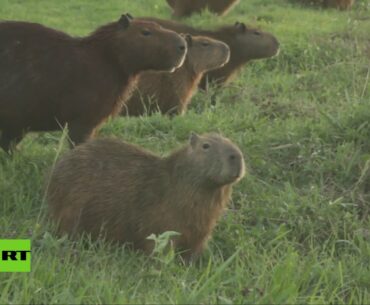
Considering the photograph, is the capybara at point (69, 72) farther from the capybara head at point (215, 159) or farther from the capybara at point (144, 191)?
the capybara head at point (215, 159)

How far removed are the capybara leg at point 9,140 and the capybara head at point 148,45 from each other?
2.57ft

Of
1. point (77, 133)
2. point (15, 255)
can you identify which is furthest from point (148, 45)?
point (15, 255)

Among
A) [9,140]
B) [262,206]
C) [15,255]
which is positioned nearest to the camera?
[15,255]

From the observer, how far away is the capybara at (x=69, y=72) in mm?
4762

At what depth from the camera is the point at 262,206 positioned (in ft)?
14.5

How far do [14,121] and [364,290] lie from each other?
2346mm

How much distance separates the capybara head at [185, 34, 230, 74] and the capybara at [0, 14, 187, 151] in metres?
1.74

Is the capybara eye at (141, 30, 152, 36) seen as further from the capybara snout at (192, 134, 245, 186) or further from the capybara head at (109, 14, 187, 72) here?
the capybara snout at (192, 134, 245, 186)

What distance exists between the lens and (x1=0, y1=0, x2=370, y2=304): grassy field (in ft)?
10.2

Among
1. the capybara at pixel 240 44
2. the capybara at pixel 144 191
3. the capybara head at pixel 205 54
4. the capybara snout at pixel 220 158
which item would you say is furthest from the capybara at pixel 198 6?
the capybara snout at pixel 220 158

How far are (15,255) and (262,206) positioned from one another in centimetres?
164

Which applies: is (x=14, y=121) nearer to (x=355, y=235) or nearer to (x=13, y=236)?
(x=13, y=236)

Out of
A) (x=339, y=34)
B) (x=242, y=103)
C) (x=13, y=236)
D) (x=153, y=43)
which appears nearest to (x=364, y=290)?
(x=13, y=236)

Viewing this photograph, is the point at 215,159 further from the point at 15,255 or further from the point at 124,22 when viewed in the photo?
the point at 124,22
